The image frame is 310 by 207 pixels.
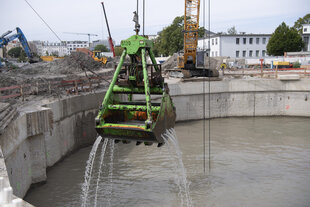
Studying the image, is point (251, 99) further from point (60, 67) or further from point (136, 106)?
point (136, 106)

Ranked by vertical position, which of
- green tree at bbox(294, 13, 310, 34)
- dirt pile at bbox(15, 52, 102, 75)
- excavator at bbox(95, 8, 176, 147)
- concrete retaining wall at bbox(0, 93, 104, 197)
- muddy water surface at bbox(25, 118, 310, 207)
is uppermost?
green tree at bbox(294, 13, 310, 34)

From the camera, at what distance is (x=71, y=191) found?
11688 millimetres

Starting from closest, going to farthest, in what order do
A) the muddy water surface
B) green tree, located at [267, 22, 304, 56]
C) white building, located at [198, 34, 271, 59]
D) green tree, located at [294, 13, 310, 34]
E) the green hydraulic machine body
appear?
the green hydraulic machine body, the muddy water surface, green tree, located at [267, 22, 304, 56], white building, located at [198, 34, 271, 59], green tree, located at [294, 13, 310, 34]

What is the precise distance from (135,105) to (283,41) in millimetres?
54412

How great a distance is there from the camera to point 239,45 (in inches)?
2229

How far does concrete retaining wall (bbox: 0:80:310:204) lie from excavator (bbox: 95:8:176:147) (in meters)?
2.87

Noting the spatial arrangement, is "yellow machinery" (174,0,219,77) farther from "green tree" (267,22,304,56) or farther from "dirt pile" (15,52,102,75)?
"green tree" (267,22,304,56)

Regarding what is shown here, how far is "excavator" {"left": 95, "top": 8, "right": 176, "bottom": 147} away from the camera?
24.5ft

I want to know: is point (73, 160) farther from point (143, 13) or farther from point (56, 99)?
point (143, 13)

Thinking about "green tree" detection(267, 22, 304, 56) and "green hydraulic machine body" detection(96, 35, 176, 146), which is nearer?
"green hydraulic machine body" detection(96, 35, 176, 146)

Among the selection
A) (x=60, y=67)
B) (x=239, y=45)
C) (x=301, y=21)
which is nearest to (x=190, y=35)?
(x=60, y=67)

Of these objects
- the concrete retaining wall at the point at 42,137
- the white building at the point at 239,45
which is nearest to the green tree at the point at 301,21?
the white building at the point at 239,45

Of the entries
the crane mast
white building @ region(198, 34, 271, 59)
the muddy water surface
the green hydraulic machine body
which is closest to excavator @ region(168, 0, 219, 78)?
the crane mast

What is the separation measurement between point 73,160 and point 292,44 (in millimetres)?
53056
